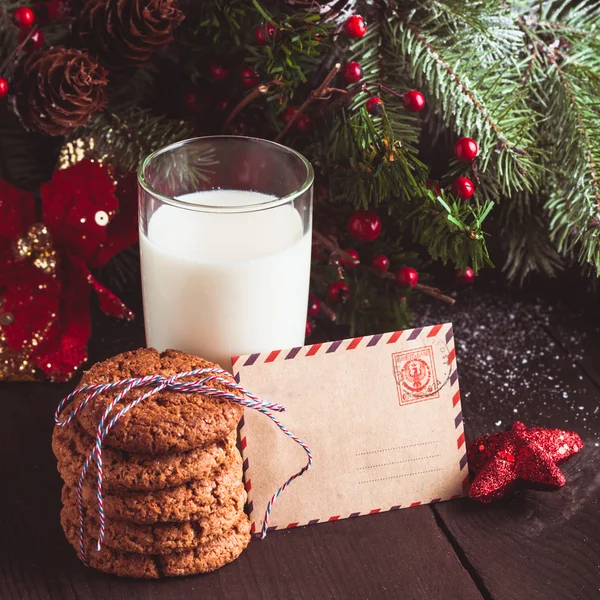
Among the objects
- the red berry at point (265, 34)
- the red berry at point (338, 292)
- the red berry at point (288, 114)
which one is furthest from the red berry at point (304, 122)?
the red berry at point (338, 292)

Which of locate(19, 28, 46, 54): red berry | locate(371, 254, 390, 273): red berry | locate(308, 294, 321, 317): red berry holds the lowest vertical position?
locate(308, 294, 321, 317): red berry

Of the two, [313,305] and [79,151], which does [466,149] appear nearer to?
[313,305]

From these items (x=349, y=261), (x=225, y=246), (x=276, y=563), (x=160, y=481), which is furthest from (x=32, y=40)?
(x=276, y=563)

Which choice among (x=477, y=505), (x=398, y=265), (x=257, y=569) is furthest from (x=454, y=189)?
(x=257, y=569)

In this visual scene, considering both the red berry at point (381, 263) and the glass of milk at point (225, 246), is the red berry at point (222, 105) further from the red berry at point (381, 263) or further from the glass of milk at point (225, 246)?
the red berry at point (381, 263)

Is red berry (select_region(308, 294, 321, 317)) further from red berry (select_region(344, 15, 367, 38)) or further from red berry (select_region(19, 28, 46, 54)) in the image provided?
red berry (select_region(19, 28, 46, 54))

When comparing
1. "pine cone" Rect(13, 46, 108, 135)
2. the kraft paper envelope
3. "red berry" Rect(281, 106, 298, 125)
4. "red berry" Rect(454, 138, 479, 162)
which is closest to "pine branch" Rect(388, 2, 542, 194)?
"red berry" Rect(454, 138, 479, 162)
